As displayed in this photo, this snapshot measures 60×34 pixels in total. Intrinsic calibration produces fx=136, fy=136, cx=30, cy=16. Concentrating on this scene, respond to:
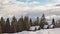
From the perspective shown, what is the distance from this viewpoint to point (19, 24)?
92.8 inches

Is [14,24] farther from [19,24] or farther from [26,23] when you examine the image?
[26,23]

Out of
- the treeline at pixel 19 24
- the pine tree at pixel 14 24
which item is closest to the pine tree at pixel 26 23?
the treeline at pixel 19 24

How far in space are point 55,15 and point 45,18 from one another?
0.59ft

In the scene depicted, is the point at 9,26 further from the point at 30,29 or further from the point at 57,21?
the point at 57,21

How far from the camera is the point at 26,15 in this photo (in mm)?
2352

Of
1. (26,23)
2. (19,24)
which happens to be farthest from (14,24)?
(26,23)

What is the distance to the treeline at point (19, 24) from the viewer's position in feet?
7.53

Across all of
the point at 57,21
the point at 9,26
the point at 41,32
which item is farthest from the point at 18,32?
the point at 57,21

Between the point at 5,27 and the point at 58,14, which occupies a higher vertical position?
the point at 58,14

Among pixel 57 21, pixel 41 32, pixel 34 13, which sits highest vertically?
pixel 34 13

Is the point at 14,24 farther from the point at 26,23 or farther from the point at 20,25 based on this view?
the point at 26,23

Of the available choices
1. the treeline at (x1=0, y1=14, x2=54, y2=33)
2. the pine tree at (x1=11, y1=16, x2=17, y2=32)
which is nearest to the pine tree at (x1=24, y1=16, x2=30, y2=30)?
the treeline at (x1=0, y1=14, x2=54, y2=33)

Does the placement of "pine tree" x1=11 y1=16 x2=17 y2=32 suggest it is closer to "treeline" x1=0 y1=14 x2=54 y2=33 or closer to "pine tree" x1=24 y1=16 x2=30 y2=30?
"treeline" x1=0 y1=14 x2=54 y2=33

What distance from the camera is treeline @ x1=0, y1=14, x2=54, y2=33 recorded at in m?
2.29
